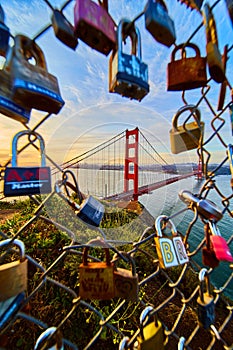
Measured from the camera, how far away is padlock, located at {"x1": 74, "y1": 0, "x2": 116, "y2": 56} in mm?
250

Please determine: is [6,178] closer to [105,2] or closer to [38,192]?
[38,192]

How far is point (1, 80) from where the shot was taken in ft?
0.75

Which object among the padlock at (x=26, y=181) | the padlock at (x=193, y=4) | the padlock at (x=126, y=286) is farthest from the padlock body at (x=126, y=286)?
the padlock at (x=193, y=4)

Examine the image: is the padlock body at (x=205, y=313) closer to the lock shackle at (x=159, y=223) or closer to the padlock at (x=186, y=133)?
the lock shackle at (x=159, y=223)

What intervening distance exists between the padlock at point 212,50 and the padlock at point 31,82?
240 mm

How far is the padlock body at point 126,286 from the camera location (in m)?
0.35

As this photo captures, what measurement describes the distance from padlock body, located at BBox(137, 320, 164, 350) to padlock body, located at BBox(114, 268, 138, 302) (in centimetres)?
10

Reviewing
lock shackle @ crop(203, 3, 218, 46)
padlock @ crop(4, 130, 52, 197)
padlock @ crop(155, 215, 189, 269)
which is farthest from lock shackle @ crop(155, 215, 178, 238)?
lock shackle @ crop(203, 3, 218, 46)

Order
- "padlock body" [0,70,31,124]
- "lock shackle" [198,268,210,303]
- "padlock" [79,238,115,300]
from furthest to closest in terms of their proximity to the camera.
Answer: "lock shackle" [198,268,210,303]
"padlock" [79,238,115,300]
"padlock body" [0,70,31,124]

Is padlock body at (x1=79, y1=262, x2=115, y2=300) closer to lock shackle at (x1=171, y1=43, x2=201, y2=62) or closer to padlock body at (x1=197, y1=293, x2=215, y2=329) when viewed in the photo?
padlock body at (x1=197, y1=293, x2=215, y2=329)

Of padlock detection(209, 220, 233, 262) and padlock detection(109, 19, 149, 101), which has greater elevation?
padlock detection(109, 19, 149, 101)

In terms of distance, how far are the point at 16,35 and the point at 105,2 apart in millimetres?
145

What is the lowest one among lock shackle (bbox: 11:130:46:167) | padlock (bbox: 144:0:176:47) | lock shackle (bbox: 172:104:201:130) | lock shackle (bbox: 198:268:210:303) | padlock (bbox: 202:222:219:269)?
lock shackle (bbox: 198:268:210:303)

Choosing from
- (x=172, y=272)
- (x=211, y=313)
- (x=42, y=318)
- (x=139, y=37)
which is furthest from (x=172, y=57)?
(x=172, y=272)
